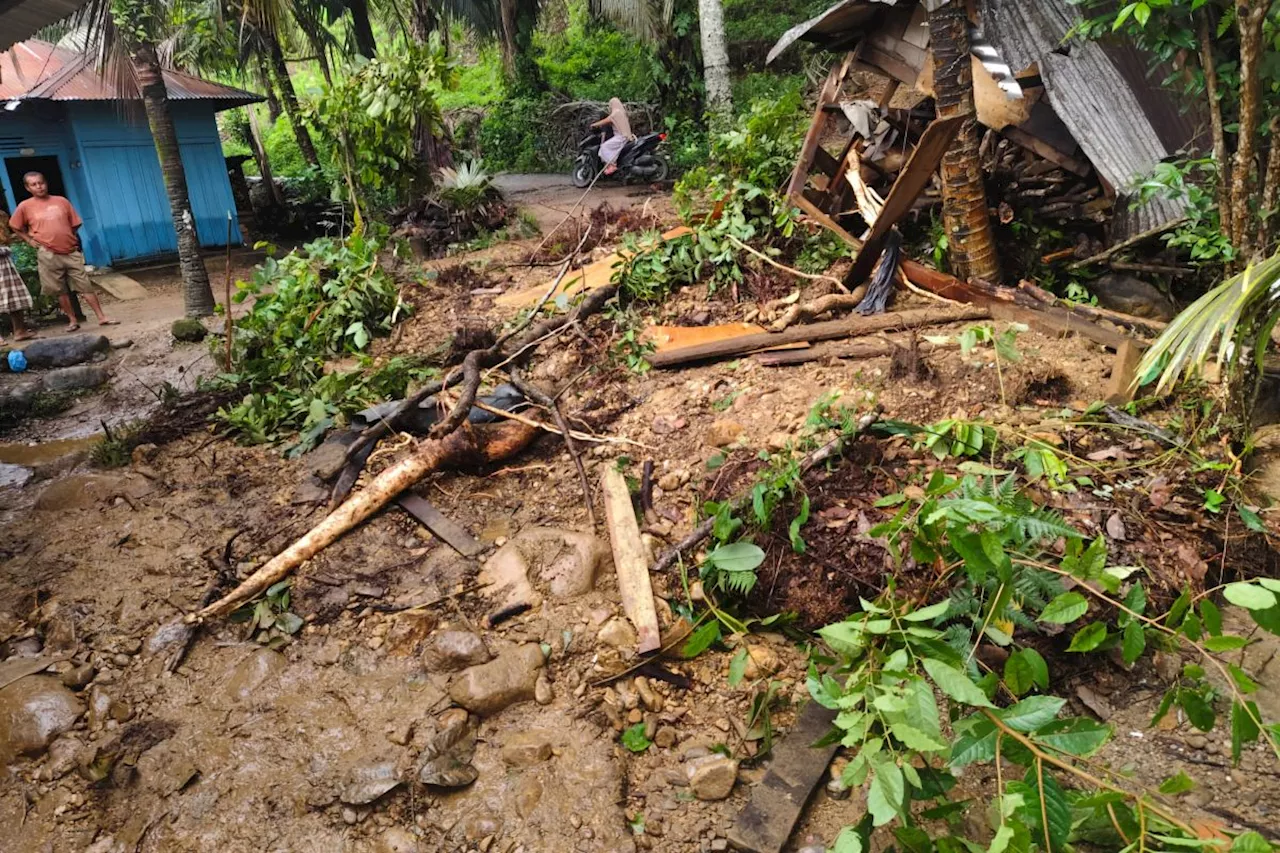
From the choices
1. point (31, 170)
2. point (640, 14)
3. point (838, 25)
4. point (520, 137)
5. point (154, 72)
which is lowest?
point (838, 25)

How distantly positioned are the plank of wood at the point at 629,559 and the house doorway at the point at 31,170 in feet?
43.7

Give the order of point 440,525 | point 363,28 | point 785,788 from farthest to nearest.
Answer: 1. point 363,28
2. point 440,525
3. point 785,788

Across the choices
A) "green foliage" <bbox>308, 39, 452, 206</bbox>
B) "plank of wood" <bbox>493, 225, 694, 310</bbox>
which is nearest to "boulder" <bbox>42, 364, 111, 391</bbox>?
"green foliage" <bbox>308, 39, 452, 206</bbox>

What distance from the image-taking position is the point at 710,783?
8.79 ft

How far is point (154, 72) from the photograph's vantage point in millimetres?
8859

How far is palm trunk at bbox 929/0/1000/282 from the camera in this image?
4922 mm

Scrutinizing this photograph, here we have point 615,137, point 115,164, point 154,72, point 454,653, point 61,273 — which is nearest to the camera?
point 454,653

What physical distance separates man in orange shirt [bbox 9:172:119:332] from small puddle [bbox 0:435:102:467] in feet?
12.1

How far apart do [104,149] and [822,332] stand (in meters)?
13.0

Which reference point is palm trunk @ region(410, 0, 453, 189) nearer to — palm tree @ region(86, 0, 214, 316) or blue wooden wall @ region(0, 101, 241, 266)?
palm tree @ region(86, 0, 214, 316)

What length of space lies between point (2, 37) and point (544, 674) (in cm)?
552

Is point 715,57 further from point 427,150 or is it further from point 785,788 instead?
point 785,788

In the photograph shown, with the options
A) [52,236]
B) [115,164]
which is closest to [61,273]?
[52,236]

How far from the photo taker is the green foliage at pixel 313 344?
16.9ft
